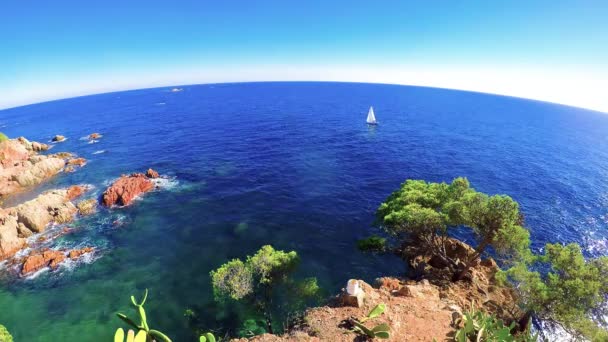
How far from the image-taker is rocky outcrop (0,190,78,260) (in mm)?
44719

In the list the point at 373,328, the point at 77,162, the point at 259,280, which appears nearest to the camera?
the point at 373,328

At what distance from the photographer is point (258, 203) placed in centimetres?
5803

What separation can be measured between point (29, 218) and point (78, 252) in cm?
1549

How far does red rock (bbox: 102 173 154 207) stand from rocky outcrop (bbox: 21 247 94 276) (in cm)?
1506

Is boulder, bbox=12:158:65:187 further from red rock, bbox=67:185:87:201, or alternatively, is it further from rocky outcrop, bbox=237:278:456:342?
rocky outcrop, bbox=237:278:456:342

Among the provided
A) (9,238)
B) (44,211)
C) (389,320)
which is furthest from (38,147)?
(389,320)

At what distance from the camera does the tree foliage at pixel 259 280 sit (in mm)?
27000

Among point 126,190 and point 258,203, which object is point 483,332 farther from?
point 126,190

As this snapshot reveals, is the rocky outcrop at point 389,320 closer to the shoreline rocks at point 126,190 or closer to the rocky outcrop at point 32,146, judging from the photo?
the shoreline rocks at point 126,190

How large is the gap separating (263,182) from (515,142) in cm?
10699

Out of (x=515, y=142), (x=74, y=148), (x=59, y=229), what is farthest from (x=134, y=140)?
(x=515, y=142)

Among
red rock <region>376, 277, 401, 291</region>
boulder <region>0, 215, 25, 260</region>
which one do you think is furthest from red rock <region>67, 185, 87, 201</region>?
red rock <region>376, 277, 401, 291</region>

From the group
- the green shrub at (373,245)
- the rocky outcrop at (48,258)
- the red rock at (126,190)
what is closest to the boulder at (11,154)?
the red rock at (126,190)

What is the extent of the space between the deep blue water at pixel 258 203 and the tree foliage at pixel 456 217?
8.34 m
